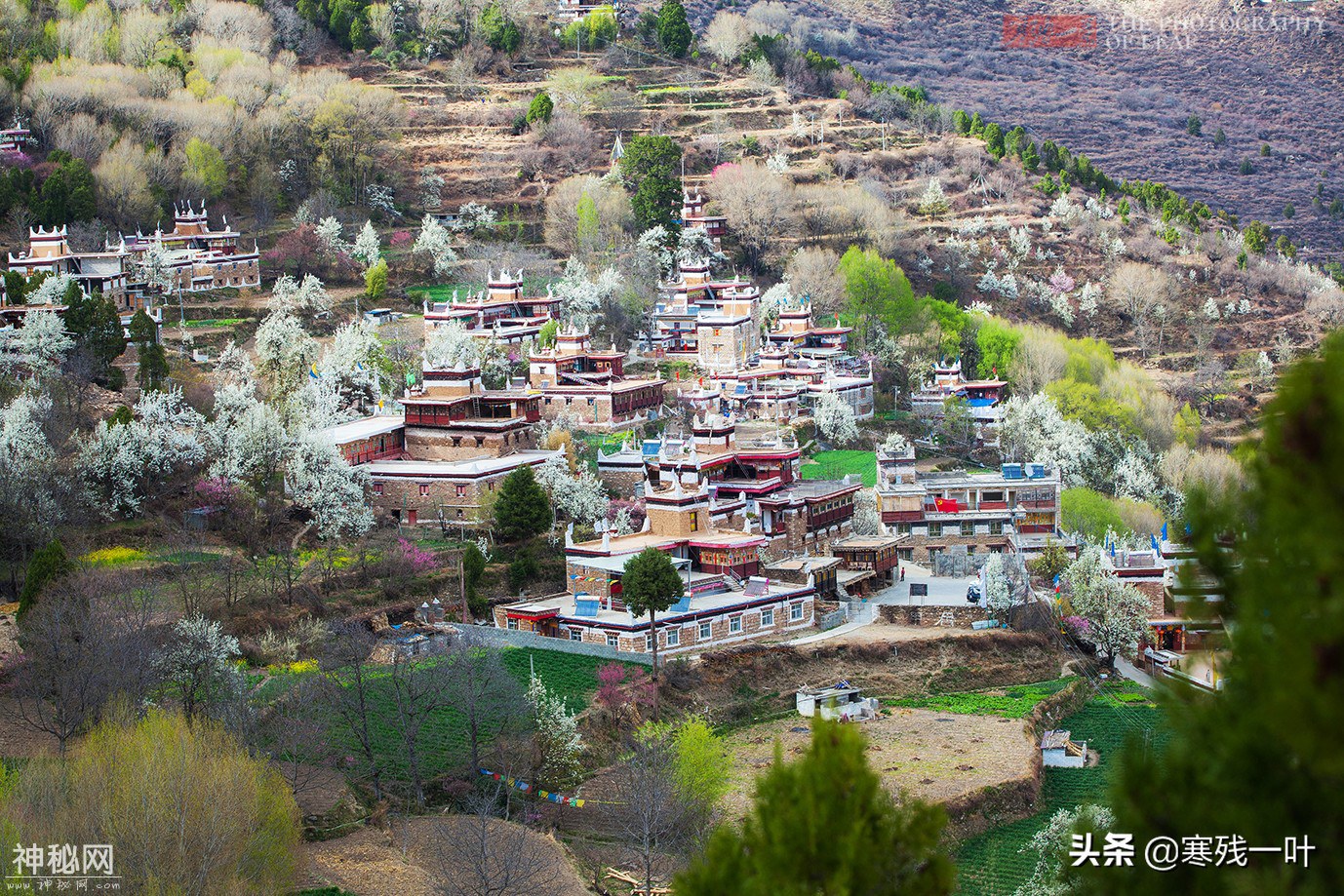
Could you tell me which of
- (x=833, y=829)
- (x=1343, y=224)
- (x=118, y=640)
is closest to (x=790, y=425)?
(x=118, y=640)

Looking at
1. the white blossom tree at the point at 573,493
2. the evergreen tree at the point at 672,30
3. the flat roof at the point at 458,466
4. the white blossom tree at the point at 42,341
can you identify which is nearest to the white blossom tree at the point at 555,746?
the white blossom tree at the point at 573,493

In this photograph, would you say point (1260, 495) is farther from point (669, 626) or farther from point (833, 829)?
point (669, 626)

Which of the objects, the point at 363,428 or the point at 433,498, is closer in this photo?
the point at 433,498

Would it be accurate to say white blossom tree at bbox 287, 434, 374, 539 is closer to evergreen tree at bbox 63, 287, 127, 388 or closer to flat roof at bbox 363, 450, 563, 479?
flat roof at bbox 363, 450, 563, 479

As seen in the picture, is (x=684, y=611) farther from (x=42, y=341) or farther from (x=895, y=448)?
(x=42, y=341)

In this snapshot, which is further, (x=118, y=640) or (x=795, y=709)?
(x=795, y=709)

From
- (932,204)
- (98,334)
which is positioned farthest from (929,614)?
(932,204)
